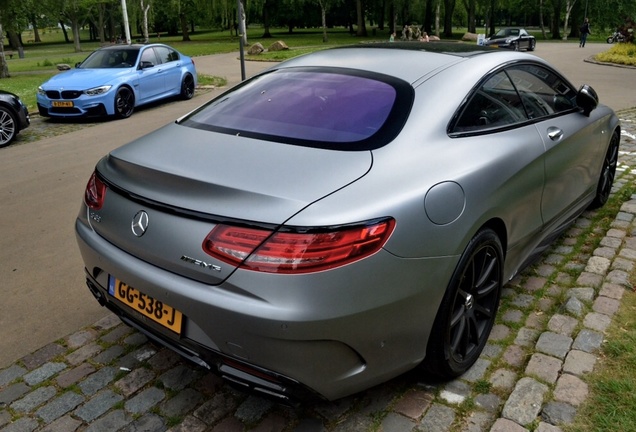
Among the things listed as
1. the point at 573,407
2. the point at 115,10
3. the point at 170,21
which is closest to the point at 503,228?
the point at 573,407

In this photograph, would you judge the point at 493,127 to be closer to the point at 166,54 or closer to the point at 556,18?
the point at 166,54

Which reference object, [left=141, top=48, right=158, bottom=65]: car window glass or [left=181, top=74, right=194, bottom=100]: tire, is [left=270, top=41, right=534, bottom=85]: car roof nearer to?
[left=141, top=48, right=158, bottom=65]: car window glass

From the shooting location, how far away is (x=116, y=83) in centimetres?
1153

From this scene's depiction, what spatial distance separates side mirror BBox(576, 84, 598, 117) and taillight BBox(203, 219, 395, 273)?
2.67 m

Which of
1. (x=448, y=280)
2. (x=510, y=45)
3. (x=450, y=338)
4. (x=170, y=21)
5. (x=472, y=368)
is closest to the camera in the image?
(x=448, y=280)

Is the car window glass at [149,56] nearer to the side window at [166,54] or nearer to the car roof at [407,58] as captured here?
the side window at [166,54]

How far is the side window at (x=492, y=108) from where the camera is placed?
2881 millimetres

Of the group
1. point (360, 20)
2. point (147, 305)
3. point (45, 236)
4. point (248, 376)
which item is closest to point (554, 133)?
point (248, 376)

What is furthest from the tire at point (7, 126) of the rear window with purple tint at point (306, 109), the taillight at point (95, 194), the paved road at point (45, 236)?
the taillight at point (95, 194)

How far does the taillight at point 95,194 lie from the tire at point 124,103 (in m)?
9.41

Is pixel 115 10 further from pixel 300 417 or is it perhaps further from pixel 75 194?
pixel 300 417

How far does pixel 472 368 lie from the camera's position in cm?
291

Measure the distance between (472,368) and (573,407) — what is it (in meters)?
0.52

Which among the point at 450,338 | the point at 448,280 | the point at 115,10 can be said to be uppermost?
the point at 115,10
